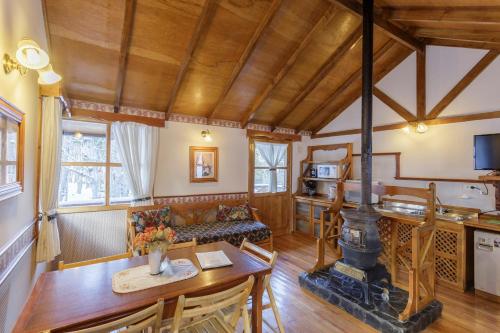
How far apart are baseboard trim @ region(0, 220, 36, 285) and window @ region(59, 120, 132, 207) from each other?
48.7 inches

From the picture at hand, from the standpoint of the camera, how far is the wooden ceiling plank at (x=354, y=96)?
4.16 metres

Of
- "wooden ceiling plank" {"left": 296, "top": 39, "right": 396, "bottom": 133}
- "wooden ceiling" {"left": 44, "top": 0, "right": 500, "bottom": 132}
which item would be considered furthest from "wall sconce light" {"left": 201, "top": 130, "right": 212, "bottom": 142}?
"wooden ceiling plank" {"left": 296, "top": 39, "right": 396, "bottom": 133}

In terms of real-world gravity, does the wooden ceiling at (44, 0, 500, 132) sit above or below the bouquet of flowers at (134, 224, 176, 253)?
above

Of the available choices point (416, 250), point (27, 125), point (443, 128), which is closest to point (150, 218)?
point (27, 125)

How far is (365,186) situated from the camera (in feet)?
9.23

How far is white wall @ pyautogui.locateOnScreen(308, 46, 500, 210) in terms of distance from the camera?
130 inches

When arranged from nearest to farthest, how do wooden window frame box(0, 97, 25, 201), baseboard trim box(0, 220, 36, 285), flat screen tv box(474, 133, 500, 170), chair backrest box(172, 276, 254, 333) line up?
chair backrest box(172, 276, 254, 333) → wooden window frame box(0, 97, 25, 201) → baseboard trim box(0, 220, 36, 285) → flat screen tv box(474, 133, 500, 170)

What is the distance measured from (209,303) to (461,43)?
4.62 m

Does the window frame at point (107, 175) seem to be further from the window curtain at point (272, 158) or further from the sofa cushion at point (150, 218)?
the window curtain at point (272, 158)

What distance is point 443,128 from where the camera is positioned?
368 cm

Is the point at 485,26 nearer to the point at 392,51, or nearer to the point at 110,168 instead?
the point at 392,51

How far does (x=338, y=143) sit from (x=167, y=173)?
3.55 metres

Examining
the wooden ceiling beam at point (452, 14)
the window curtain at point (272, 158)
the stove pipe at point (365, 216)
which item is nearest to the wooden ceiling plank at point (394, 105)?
the wooden ceiling beam at point (452, 14)

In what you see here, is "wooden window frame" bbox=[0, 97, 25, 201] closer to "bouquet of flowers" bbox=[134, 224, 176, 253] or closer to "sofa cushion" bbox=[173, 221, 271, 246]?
"bouquet of flowers" bbox=[134, 224, 176, 253]
